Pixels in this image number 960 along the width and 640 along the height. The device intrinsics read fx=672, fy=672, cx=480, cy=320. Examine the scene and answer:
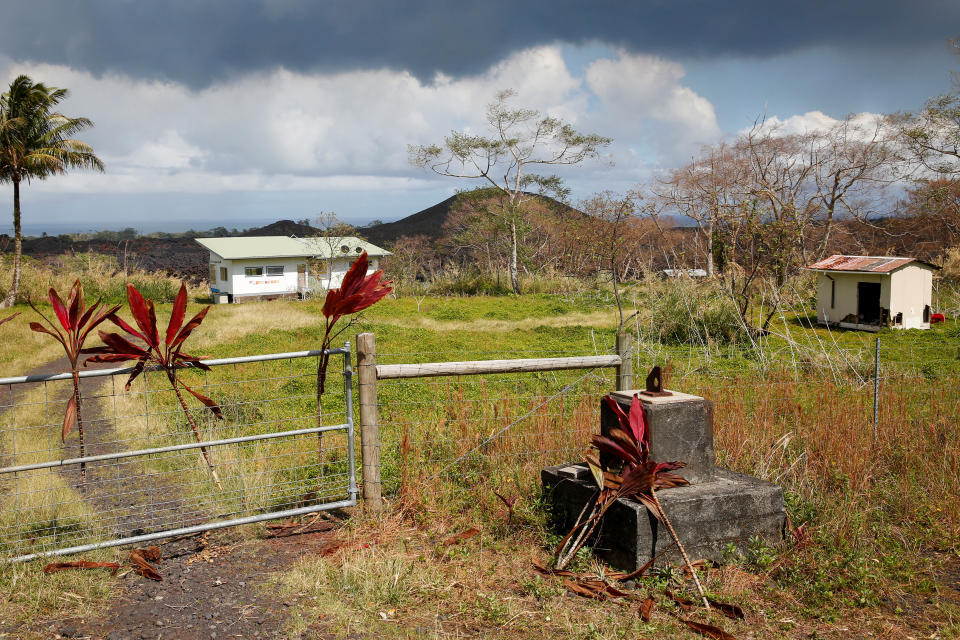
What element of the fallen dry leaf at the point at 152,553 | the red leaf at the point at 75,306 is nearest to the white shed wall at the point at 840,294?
the fallen dry leaf at the point at 152,553

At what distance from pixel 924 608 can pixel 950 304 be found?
1312 cm

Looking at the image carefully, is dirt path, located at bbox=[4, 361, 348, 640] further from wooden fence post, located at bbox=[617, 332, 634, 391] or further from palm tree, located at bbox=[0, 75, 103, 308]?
palm tree, located at bbox=[0, 75, 103, 308]

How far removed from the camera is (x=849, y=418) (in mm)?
4891

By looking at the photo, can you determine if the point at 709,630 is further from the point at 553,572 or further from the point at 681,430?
the point at 681,430

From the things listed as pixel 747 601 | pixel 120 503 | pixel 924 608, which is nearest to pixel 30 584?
pixel 120 503

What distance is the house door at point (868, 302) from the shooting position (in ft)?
38.5

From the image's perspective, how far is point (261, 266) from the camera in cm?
3503

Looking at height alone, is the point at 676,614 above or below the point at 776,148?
below

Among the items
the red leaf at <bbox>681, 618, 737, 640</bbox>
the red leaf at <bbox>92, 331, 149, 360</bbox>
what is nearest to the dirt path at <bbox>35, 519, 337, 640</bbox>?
the red leaf at <bbox>92, 331, 149, 360</bbox>

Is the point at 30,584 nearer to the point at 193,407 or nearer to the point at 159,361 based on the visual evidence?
the point at 159,361

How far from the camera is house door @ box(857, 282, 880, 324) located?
11750 mm

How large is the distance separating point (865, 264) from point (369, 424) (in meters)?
11.1

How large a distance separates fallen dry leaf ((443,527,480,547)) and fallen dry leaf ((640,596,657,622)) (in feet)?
3.50

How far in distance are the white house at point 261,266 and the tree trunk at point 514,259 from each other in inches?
417
